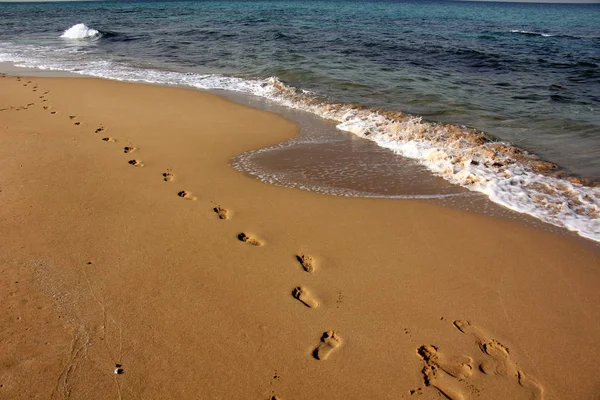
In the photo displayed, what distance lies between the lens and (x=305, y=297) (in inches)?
131

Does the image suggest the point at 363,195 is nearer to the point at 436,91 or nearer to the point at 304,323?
the point at 304,323

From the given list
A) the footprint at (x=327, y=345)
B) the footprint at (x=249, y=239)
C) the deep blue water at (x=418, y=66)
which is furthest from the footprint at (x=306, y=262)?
the deep blue water at (x=418, y=66)

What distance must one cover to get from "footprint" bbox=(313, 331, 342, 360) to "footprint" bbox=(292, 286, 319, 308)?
1.07 feet

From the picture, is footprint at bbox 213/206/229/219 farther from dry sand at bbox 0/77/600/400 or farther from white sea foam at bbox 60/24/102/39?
white sea foam at bbox 60/24/102/39

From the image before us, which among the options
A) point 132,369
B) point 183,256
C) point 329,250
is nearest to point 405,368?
point 329,250

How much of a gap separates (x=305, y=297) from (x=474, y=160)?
4.14 metres

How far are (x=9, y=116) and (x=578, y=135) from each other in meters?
11.0

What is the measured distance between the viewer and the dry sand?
8.66 feet

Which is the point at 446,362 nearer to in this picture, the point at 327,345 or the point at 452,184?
the point at 327,345

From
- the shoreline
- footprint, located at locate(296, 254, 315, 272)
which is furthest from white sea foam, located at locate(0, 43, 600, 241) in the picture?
footprint, located at locate(296, 254, 315, 272)

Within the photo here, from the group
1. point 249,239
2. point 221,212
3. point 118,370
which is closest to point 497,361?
point 249,239

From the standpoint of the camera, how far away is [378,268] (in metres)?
3.72

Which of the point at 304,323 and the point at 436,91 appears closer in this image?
the point at 304,323

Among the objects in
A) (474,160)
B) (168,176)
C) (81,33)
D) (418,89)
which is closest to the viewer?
(168,176)
